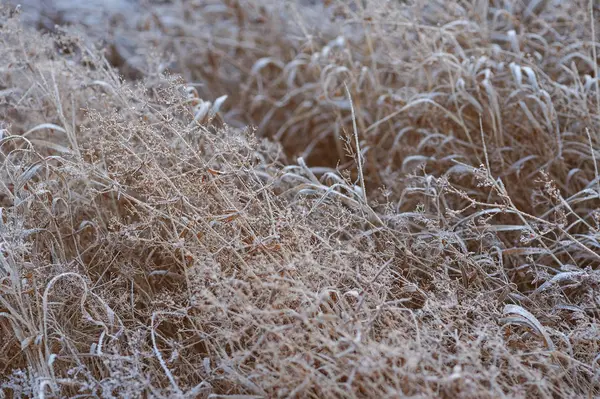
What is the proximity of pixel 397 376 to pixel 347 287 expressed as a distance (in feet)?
1.13

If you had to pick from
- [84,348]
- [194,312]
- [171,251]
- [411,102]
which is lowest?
[84,348]

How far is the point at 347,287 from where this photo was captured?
1.89m

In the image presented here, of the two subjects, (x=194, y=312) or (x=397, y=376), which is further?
(x=194, y=312)

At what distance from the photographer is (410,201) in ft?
8.68

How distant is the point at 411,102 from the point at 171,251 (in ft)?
4.03

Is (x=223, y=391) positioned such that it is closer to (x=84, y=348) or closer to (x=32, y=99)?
(x=84, y=348)

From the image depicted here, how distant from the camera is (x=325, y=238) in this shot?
6.64 ft

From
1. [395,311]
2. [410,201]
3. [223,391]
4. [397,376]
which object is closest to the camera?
[397,376]

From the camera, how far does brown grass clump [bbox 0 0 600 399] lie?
1.72 m

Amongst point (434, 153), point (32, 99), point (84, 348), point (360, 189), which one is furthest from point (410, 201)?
point (32, 99)

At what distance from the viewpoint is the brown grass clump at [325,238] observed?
172 centimetres

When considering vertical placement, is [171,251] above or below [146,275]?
above

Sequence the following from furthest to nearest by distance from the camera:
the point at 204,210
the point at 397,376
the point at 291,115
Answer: the point at 291,115
the point at 204,210
the point at 397,376

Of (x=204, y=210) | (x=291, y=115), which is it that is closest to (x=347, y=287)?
(x=204, y=210)
